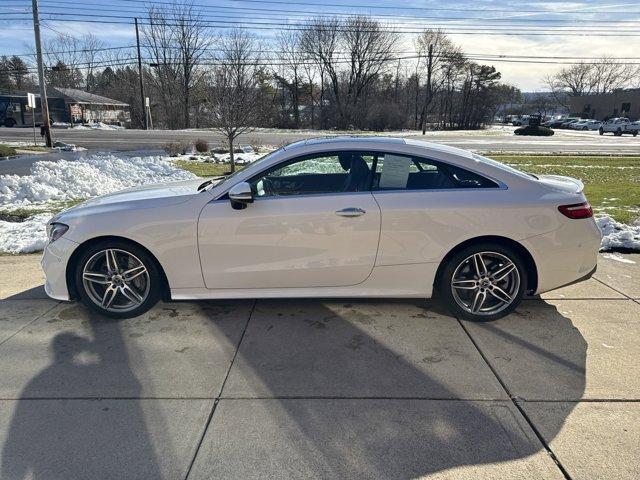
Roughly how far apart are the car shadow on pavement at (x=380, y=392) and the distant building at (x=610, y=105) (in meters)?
86.5

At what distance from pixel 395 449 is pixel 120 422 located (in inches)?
63.1

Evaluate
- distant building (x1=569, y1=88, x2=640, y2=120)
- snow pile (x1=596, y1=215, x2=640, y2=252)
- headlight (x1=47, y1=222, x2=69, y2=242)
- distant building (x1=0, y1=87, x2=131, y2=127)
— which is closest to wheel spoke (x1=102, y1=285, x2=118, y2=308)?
headlight (x1=47, y1=222, x2=69, y2=242)

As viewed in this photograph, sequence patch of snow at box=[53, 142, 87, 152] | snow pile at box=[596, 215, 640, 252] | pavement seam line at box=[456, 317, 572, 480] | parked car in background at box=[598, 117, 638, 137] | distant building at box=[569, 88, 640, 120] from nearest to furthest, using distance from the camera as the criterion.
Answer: pavement seam line at box=[456, 317, 572, 480]
snow pile at box=[596, 215, 640, 252]
patch of snow at box=[53, 142, 87, 152]
parked car in background at box=[598, 117, 638, 137]
distant building at box=[569, 88, 640, 120]

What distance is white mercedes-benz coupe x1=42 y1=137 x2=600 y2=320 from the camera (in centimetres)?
372

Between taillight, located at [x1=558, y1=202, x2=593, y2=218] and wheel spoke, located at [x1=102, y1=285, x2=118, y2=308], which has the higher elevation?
taillight, located at [x1=558, y1=202, x2=593, y2=218]

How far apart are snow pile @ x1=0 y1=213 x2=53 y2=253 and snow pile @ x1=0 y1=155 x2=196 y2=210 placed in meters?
1.46

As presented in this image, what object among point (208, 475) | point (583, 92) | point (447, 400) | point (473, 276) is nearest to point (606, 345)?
point (473, 276)

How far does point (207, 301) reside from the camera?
438 centimetres

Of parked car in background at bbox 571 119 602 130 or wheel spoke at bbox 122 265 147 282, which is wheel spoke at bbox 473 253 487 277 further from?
parked car in background at bbox 571 119 602 130

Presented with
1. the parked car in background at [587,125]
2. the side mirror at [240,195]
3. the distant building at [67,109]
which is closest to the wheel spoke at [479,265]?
the side mirror at [240,195]

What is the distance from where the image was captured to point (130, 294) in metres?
3.99

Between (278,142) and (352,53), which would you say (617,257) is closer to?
(278,142)

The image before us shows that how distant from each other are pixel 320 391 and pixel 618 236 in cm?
529

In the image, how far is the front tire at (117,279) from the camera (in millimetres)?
3855
